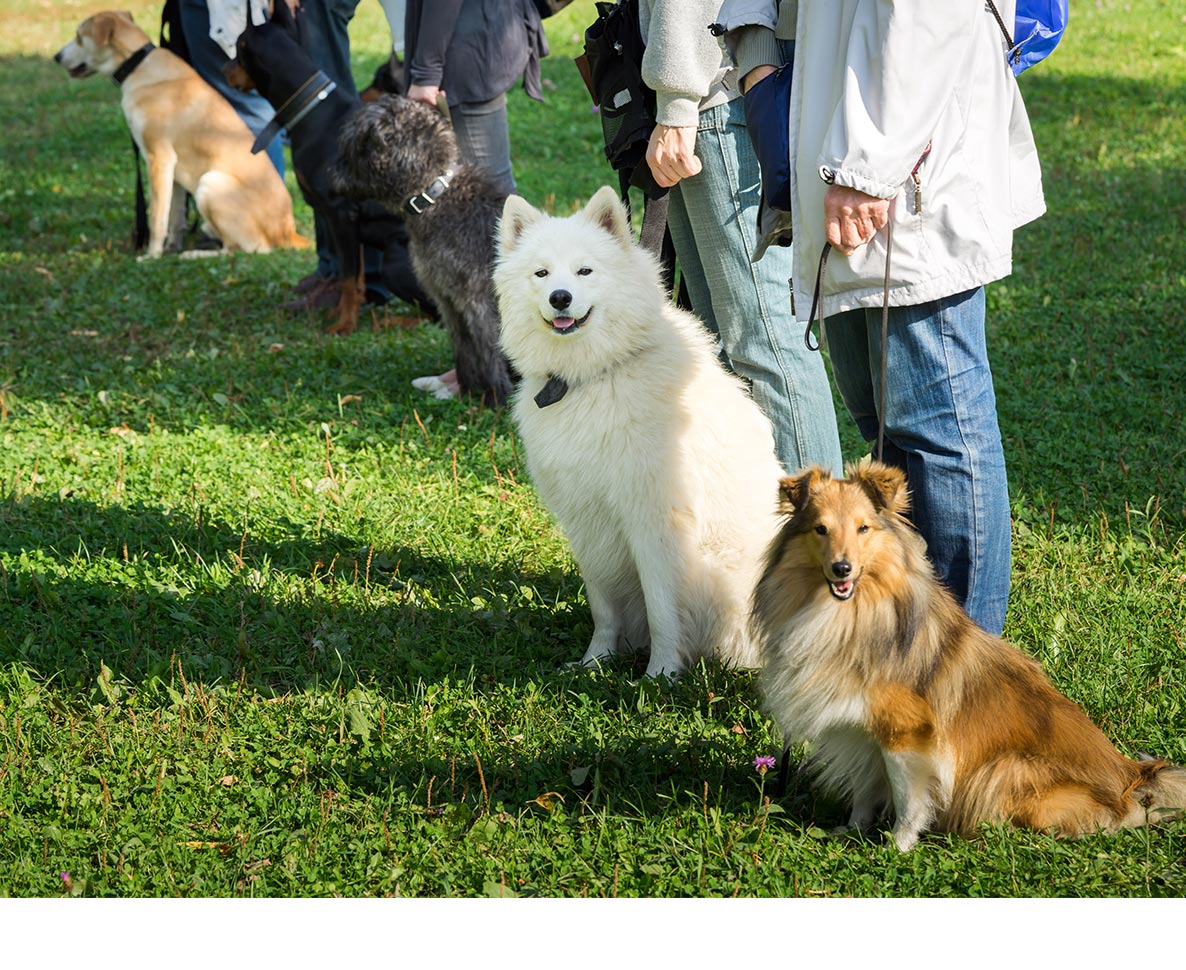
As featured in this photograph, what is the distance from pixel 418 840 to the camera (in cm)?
273

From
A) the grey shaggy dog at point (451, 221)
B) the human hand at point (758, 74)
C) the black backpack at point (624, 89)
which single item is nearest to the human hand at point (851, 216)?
the human hand at point (758, 74)

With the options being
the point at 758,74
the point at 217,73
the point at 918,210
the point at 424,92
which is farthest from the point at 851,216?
the point at 217,73

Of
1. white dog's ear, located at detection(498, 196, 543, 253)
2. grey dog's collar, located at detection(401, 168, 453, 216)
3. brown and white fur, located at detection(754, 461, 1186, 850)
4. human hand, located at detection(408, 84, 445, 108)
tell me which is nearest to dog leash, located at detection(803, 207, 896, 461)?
brown and white fur, located at detection(754, 461, 1186, 850)

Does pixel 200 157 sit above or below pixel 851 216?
above

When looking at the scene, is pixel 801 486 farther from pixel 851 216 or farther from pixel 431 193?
pixel 431 193

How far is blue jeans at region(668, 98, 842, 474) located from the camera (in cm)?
330

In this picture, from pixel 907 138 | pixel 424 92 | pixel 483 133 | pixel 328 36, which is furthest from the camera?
pixel 328 36

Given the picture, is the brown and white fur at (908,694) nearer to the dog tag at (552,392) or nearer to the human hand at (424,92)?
the dog tag at (552,392)

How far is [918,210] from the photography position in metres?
2.48

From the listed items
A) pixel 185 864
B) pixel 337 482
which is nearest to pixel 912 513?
pixel 185 864

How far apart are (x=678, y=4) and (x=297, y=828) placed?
2.32 m

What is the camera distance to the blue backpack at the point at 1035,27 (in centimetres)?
267

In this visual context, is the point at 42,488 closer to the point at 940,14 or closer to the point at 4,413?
the point at 4,413

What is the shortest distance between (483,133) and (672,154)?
10.9 ft
